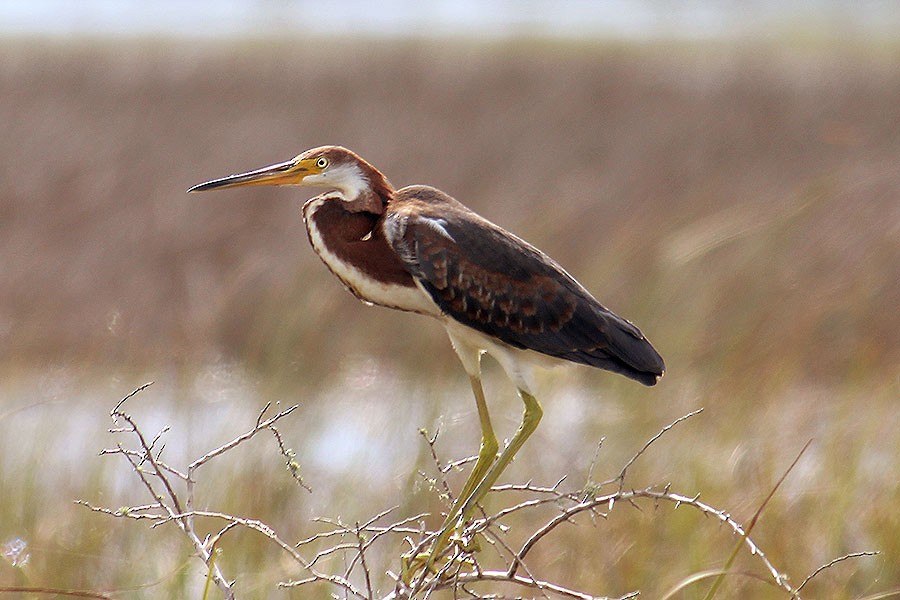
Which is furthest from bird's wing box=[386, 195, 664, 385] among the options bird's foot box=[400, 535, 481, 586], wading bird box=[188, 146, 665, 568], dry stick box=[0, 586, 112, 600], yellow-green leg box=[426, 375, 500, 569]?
dry stick box=[0, 586, 112, 600]

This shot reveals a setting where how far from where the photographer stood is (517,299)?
322cm

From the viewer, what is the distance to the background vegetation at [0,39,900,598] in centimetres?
477

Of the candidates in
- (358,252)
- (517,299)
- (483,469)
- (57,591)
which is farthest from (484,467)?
(57,591)

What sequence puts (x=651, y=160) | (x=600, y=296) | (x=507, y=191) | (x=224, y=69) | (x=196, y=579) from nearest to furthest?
1. (x=196, y=579)
2. (x=600, y=296)
3. (x=507, y=191)
4. (x=651, y=160)
5. (x=224, y=69)

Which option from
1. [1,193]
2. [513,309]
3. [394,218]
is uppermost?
[394,218]

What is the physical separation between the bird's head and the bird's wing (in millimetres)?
87

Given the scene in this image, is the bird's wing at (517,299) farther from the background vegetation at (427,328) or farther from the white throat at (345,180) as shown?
the background vegetation at (427,328)

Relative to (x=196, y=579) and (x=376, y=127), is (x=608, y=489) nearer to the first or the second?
(x=196, y=579)

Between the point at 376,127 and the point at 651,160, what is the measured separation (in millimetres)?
2113

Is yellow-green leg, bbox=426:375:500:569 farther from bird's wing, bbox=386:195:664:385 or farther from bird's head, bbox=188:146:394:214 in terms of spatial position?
bird's head, bbox=188:146:394:214

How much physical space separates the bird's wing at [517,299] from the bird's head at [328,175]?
0.09 m

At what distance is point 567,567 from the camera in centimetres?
472

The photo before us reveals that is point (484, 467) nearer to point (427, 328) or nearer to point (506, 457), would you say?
point (506, 457)

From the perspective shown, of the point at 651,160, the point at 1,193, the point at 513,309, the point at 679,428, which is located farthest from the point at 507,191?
the point at 513,309
